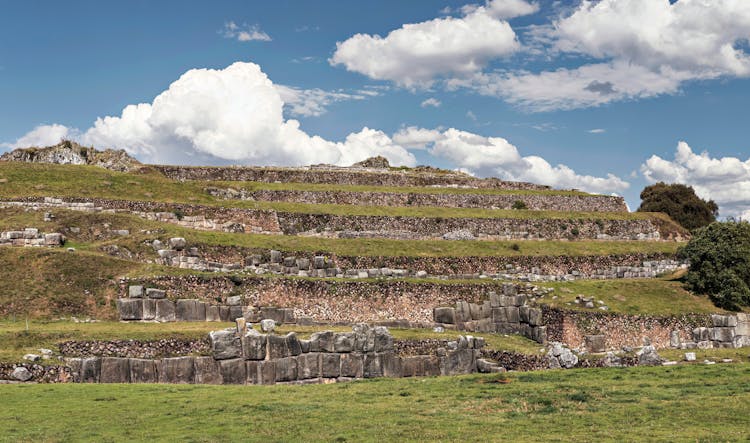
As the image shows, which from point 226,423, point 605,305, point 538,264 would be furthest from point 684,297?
point 226,423

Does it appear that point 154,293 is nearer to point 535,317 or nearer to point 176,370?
point 176,370

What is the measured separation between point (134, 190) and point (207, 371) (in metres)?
34.3

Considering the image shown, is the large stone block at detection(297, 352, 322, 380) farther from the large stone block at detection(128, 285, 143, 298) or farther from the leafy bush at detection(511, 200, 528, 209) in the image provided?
the leafy bush at detection(511, 200, 528, 209)

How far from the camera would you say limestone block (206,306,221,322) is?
4197 cm

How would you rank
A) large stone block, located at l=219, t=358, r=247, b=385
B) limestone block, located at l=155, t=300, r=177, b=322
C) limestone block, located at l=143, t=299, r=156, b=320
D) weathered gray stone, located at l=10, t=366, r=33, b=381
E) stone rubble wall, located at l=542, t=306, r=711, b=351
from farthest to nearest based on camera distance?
1. stone rubble wall, located at l=542, t=306, r=711, b=351
2. limestone block, located at l=155, t=300, r=177, b=322
3. limestone block, located at l=143, t=299, r=156, b=320
4. large stone block, located at l=219, t=358, r=247, b=385
5. weathered gray stone, located at l=10, t=366, r=33, b=381

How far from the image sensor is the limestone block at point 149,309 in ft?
133

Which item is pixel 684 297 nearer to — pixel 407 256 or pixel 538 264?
pixel 538 264

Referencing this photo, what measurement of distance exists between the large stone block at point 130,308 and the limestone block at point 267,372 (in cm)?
997

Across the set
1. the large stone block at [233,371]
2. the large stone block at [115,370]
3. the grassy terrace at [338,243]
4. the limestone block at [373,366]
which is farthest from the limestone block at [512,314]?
the large stone block at [115,370]

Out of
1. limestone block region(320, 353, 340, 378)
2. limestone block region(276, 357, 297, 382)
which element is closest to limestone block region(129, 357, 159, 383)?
limestone block region(276, 357, 297, 382)

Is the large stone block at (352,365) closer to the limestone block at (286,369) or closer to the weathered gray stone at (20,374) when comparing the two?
the limestone block at (286,369)

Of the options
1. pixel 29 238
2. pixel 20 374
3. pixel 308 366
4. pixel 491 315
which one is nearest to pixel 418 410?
pixel 308 366

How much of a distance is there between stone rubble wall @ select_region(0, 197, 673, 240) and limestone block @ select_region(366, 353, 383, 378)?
2529cm

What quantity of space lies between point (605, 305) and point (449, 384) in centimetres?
2069
